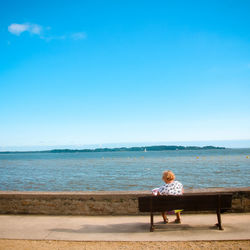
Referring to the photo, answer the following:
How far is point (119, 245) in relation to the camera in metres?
4.14

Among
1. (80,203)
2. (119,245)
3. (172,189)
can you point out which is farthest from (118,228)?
(80,203)

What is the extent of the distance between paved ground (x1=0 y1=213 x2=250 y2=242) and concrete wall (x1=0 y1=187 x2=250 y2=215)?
0.20m

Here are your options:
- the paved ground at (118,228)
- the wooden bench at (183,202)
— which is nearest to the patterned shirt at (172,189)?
the wooden bench at (183,202)

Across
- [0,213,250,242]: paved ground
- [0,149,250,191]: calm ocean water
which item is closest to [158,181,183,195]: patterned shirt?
[0,213,250,242]: paved ground

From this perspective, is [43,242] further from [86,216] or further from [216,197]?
[216,197]

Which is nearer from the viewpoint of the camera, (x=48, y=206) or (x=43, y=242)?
(x=43, y=242)

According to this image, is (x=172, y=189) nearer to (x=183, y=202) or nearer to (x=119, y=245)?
(x=183, y=202)

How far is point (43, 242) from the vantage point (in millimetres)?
4367

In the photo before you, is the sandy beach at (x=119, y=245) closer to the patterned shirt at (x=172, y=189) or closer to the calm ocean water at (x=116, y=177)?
the patterned shirt at (x=172, y=189)

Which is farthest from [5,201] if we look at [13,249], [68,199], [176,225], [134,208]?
[176,225]

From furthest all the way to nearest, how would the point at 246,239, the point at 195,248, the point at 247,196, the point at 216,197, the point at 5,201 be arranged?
the point at 5,201 < the point at 247,196 < the point at 216,197 < the point at 246,239 < the point at 195,248

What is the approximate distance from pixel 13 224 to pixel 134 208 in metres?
2.73

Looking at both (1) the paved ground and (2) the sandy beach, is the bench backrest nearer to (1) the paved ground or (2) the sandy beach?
(1) the paved ground

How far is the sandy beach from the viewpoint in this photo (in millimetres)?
3988
